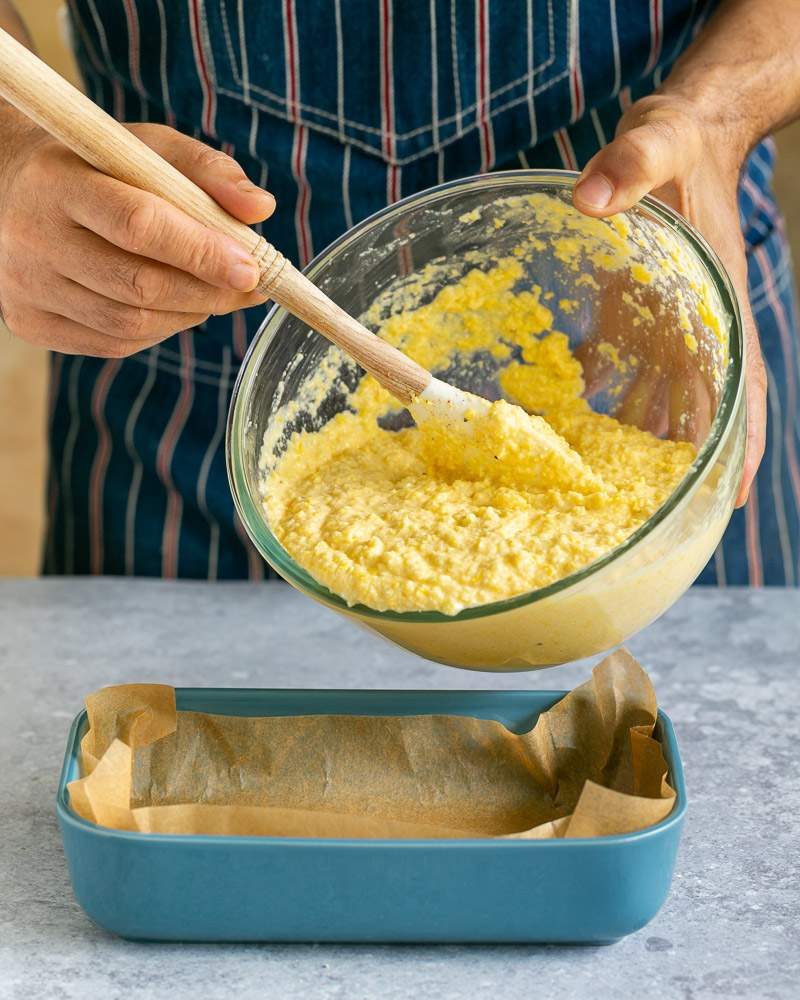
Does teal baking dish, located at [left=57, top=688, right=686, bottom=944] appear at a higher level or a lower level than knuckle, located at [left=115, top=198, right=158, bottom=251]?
A: lower

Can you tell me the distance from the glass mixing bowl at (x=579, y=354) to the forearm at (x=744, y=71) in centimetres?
18

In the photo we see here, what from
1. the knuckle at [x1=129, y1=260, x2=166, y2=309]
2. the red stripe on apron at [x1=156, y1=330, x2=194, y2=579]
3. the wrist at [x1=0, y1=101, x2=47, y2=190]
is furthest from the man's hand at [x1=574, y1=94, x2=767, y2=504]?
the red stripe on apron at [x1=156, y1=330, x2=194, y2=579]

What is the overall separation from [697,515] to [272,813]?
30cm

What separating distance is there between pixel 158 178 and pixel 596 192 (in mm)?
267

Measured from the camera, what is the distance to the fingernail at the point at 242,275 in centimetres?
81

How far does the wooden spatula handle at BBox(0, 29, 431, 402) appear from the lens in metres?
0.75

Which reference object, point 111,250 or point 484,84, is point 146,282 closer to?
point 111,250

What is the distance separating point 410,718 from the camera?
0.90 m

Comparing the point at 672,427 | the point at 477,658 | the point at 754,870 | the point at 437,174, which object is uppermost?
the point at 437,174

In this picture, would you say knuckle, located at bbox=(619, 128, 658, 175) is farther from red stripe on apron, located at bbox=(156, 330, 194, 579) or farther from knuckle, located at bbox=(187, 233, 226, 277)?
red stripe on apron, located at bbox=(156, 330, 194, 579)

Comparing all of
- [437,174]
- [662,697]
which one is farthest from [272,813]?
[437,174]

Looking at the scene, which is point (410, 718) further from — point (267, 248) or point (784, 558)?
point (784, 558)

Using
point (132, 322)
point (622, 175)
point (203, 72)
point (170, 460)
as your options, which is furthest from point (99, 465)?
point (622, 175)

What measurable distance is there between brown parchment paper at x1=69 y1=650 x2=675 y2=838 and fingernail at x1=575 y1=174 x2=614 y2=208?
0.30 meters
